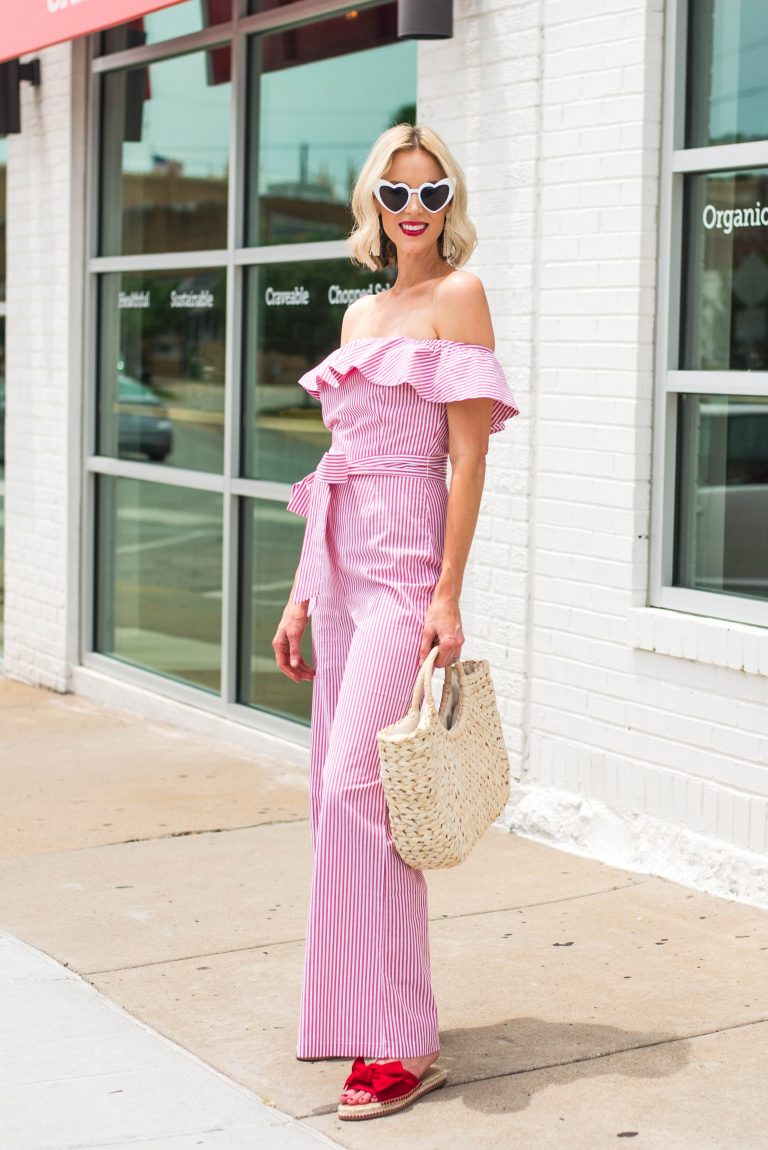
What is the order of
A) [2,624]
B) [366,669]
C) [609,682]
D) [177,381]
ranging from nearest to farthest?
[366,669] → [609,682] → [177,381] → [2,624]

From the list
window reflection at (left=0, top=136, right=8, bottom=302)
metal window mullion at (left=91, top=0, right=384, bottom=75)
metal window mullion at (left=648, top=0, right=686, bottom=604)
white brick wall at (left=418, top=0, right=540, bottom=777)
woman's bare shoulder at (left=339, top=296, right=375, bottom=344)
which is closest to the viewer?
woman's bare shoulder at (left=339, top=296, right=375, bottom=344)

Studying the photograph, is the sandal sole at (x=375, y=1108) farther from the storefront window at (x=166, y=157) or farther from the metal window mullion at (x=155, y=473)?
the storefront window at (x=166, y=157)

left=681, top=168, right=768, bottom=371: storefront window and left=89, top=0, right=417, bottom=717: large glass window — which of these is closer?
left=681, top=168, right=768, bottom=371: storefront window

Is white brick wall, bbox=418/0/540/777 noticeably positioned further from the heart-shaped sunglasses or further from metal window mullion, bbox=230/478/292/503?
the heart-shaped sunglasses

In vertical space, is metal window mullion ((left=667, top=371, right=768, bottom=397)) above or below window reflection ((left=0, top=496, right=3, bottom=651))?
above

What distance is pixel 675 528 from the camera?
18.5ft

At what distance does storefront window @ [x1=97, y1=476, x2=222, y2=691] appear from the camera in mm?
8164

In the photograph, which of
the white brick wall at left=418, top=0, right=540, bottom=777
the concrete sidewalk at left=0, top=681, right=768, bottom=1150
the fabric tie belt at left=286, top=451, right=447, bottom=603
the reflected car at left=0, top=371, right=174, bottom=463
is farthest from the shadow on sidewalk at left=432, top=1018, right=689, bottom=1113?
the reflected car at left=0, top=371, right=174, bottom=463

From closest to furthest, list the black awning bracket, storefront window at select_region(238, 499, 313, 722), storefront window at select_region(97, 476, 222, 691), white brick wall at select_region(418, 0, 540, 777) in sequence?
white brick wall at select_region(418, 0, 540, 777) → storefront window at select_region(238, 499, 313, 722) → storefront window at select_region(97, 476, 222, 691) → the black awning bracket

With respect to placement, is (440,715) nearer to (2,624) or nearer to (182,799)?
(182,799)

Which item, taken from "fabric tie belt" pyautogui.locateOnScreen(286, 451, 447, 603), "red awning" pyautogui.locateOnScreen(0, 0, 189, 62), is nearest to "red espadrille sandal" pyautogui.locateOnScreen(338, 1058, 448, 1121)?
"fabric tie belt" pyautogui.locateOnScreen(286, 451, 447, 603)

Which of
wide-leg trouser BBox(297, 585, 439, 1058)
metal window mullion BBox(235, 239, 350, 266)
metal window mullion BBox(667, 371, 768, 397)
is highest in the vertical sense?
metal window mullion BBox(235, 239, 350, 266)

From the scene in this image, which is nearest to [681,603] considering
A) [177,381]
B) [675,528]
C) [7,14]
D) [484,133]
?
[675,528]

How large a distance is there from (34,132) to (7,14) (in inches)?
35.4
